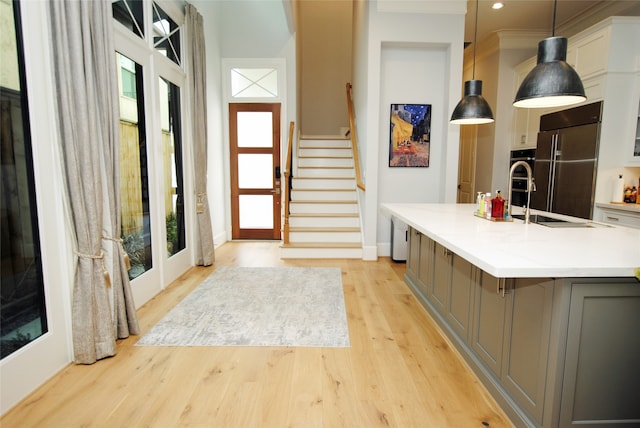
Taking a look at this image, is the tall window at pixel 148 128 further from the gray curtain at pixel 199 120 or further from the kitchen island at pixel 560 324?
the kitchen island at pixel 560 324

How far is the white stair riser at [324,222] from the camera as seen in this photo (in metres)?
5.23

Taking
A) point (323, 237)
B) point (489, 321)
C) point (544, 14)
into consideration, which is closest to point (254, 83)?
point (323, 237)

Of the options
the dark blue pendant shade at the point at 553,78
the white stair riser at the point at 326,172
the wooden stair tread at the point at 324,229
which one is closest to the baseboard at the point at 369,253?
the wooden stair tread at the point at 324,229

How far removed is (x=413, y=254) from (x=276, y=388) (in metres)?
2.08

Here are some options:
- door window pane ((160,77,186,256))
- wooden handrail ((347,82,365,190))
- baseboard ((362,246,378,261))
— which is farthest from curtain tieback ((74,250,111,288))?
wooden handrail ((347,82,365,190))

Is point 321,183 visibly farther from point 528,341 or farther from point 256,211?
point 528,341

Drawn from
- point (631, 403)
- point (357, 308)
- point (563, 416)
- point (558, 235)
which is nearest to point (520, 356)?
point (563, 416)

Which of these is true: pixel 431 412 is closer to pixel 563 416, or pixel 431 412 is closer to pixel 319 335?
pixel 563 416

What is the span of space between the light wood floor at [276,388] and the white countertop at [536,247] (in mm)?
862

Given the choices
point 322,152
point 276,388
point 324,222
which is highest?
point 322,152

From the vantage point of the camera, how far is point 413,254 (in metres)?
3.58

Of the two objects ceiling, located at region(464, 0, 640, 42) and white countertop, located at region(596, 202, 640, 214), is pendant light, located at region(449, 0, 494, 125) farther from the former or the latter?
ceiling, located at region(464, 0, 640, 42)

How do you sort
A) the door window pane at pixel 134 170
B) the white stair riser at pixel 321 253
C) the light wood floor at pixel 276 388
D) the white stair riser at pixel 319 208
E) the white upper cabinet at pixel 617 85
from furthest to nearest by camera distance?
the white stair riser at pixel 319 208 < the white stair riser at pixel 321 253 < the white upper cabinet at pixel 617 85 < the door window pane at pixel 134 170 < the light wood floor at pixel 276 388

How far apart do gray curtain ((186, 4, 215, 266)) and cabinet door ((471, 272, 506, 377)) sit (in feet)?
11.0
